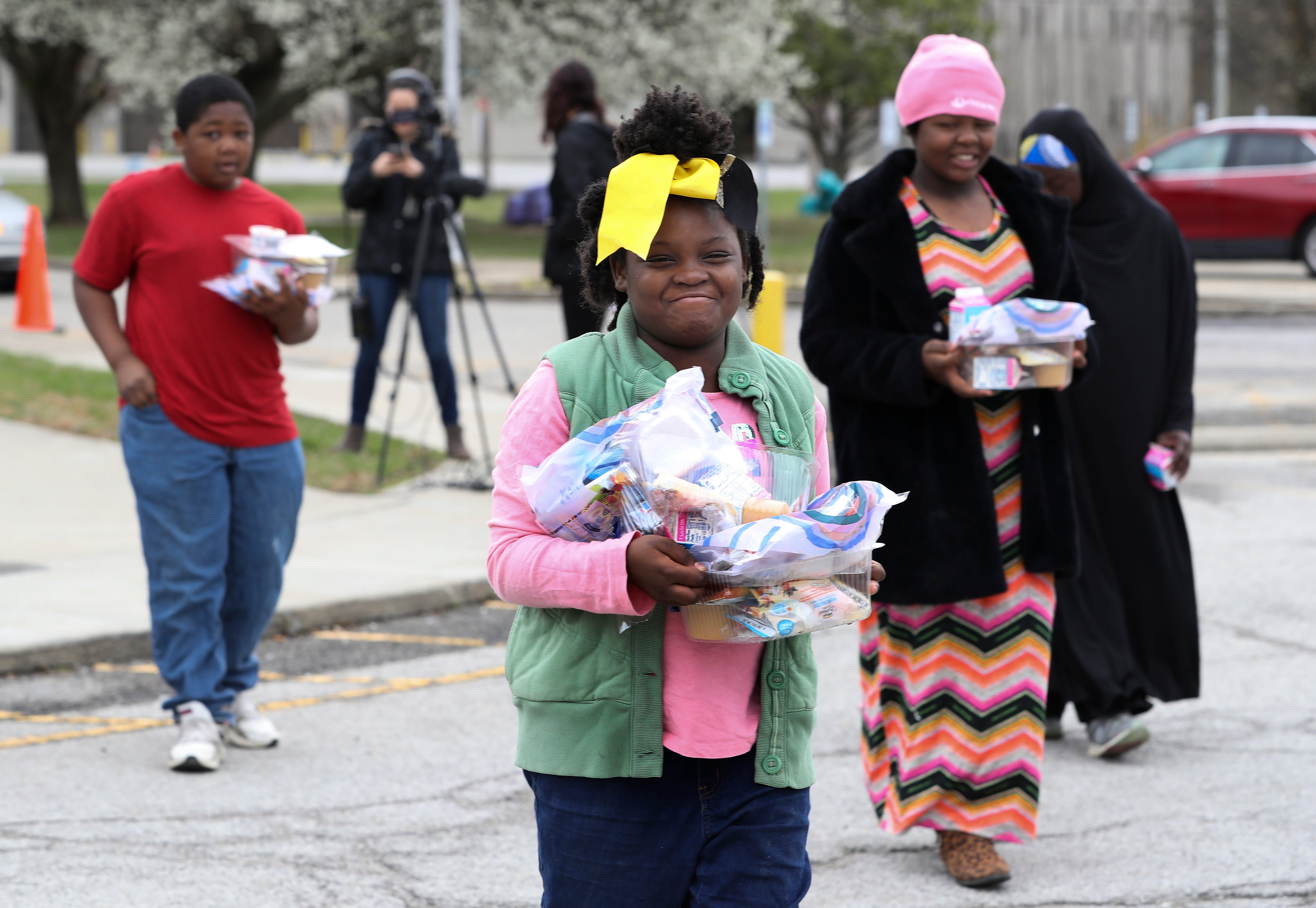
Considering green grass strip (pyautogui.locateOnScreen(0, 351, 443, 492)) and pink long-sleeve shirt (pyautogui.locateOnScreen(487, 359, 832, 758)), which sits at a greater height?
pink long-sleeve shirt (pyautogui.locateOnScreen(487, 359, 832, 758))

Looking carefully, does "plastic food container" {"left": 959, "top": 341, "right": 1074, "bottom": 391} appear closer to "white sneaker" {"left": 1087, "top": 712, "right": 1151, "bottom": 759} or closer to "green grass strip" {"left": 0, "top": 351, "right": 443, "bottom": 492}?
"white sneaker" {"left": 1087, "top": 712, "right": 1151, "bottom": 759}

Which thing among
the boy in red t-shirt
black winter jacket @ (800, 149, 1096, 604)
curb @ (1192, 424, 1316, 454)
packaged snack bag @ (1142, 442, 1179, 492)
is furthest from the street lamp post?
black winter jacket @ (800, 149, 1096, 604)

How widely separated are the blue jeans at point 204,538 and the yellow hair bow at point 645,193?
284 centimetres

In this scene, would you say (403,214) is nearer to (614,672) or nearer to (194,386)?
(194,386)

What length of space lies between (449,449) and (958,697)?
655cm

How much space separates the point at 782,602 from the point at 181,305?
10.5 feet

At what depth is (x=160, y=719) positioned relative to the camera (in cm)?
580

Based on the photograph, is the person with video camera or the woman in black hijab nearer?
the woman in black hijab

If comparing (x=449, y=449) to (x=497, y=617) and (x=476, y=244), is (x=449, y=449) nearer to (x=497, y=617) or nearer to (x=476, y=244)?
(x=497, y=617)

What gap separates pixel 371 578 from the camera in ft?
24.9

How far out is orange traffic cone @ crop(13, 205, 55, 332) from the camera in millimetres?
15039

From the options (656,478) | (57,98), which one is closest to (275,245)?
(656,478)

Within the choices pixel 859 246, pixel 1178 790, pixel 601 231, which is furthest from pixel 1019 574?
pixel 601 231

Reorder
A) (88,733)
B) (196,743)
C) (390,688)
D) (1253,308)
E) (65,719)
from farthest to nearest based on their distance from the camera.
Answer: (1253,308)
(390,688)
(65,719)
(88,733)
(196,743)
